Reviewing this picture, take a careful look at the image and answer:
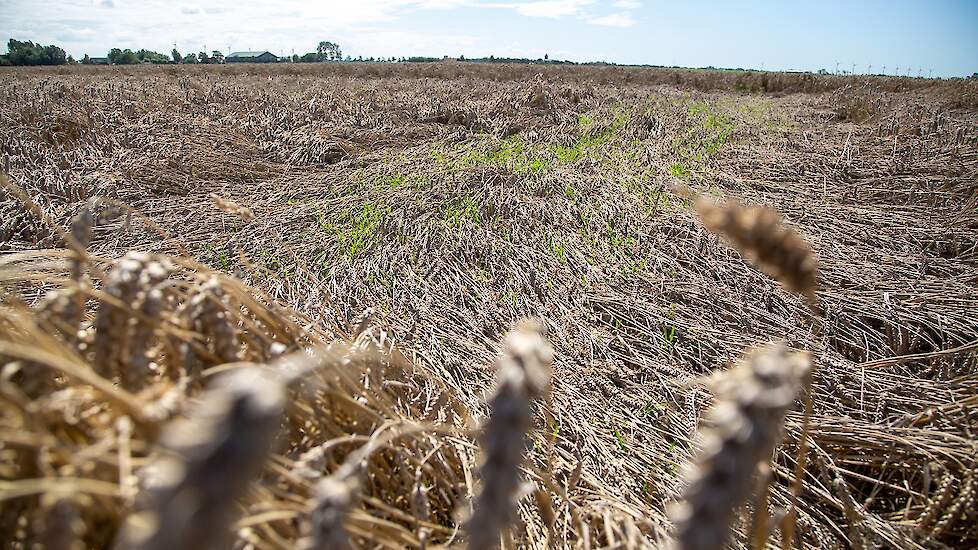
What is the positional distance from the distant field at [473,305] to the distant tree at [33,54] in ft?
175

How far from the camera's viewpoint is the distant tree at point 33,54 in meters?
47.6

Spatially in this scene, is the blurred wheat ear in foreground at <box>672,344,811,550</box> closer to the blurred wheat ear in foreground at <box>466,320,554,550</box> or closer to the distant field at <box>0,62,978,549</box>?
the blurred wheat ear in foreground at <box>466,320,554,550</box>

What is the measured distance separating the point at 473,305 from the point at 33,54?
66216 mm

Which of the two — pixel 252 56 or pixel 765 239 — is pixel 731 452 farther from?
pixel 252 56

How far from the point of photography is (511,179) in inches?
276

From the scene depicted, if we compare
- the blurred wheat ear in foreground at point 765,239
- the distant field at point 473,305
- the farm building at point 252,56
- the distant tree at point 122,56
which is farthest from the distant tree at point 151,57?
the blurred wheat ear in foreground at point 765,239

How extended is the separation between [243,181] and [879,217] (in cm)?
831

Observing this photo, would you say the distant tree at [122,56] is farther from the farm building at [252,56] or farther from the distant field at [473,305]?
the distant field at [473,305]

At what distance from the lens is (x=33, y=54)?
48.8m

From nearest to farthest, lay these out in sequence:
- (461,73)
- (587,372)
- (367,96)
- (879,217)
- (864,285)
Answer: (587,372)
(864,285)
(879,217)
(367,96)
(461,73)

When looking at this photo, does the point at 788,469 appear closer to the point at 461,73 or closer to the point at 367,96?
the point at 367,96

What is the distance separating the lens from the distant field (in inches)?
44.5

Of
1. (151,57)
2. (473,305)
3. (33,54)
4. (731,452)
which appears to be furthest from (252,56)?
(731,452)

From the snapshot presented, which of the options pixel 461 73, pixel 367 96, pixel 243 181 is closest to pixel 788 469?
pixel 243 181
